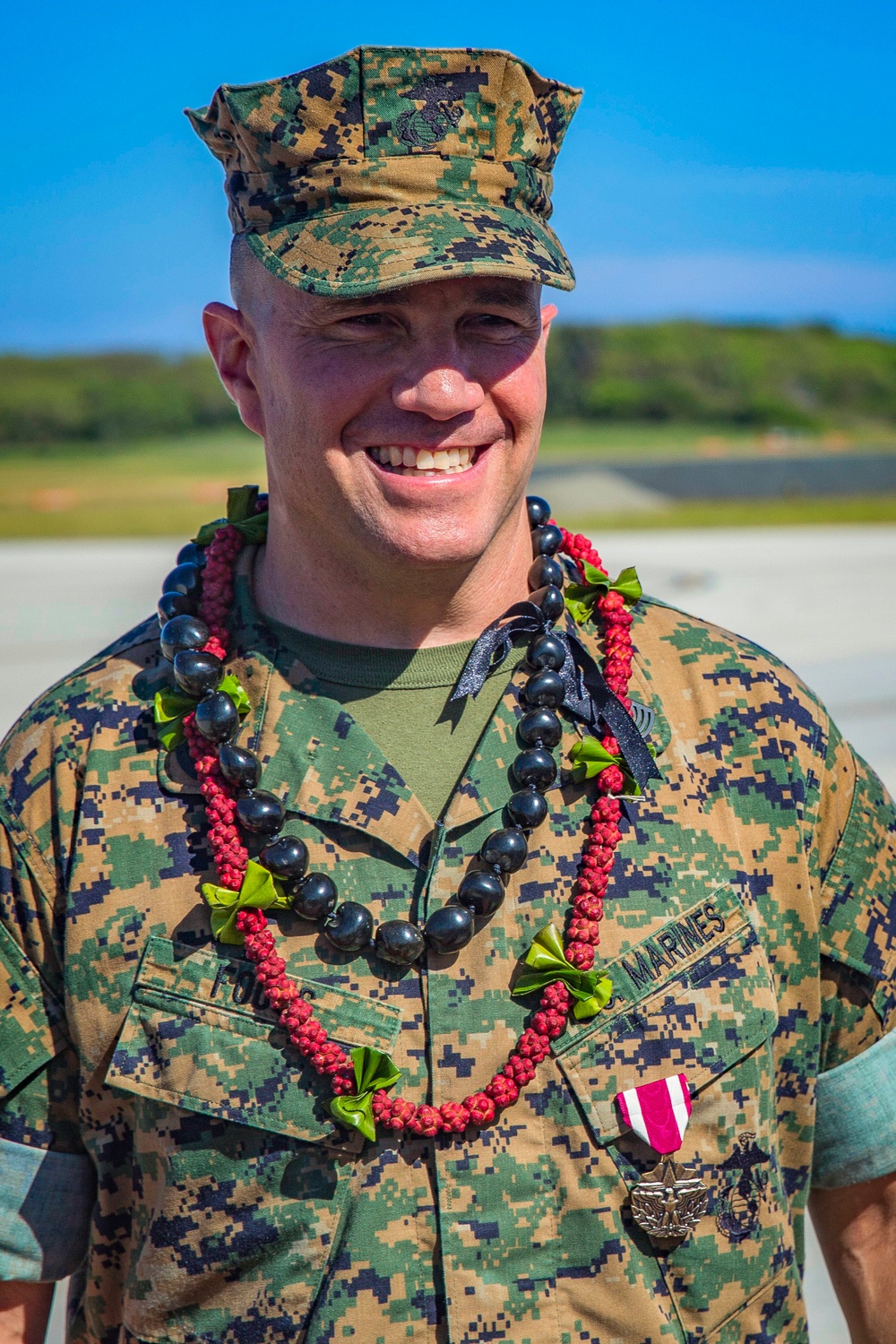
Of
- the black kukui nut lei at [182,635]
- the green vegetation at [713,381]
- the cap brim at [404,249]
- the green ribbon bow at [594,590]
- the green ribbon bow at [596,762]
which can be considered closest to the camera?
the cap brim at [404,249]

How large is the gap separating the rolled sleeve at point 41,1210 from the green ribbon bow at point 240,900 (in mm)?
485

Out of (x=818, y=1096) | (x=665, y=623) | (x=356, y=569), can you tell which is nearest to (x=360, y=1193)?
(x=818, y=1096)

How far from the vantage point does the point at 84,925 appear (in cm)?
200

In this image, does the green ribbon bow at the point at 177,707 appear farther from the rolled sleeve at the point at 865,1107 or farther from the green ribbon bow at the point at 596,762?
the rolled sleeve at the point at 865,1107

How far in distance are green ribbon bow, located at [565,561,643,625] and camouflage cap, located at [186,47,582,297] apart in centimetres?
58

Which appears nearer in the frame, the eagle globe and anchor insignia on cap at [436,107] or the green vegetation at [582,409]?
the eagle globe and anchor insignia on cap at [436,107]

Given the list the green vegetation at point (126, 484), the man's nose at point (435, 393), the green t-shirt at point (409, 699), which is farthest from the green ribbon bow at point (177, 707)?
the green vegetation at point (126, 484)

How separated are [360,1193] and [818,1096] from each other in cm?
83

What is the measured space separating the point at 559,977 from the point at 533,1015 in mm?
83

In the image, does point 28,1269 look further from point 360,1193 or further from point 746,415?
point 746,415

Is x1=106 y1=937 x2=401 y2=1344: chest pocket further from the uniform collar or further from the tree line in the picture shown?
the tree line

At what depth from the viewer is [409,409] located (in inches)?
76.5

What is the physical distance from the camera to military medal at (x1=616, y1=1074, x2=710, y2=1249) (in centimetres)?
194

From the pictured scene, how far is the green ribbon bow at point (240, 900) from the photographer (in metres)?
1.95
